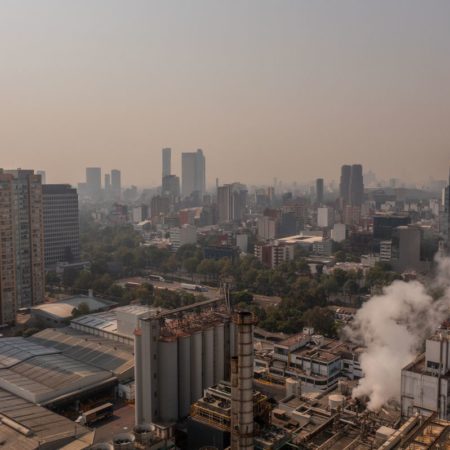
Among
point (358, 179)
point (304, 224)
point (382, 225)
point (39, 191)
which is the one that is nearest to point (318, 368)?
point (39, 191)

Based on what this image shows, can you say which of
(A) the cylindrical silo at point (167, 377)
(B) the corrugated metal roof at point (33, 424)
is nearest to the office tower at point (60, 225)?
(B) the corrugated metal roof at point (33, 424)

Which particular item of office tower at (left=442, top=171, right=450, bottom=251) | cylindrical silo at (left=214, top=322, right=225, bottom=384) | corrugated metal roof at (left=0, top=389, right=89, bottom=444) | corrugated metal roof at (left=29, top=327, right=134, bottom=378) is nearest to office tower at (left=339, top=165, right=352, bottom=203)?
office tower at (left=442, top=171, right=450, bottom=251)

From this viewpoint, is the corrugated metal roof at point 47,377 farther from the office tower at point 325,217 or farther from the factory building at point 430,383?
the office tower at point 325,217

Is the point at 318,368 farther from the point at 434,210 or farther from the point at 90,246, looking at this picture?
the point at 434,210

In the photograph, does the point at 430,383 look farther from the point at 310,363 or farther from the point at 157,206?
the point at 157,206

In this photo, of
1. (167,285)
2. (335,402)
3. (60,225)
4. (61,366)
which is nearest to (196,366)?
(335,402)

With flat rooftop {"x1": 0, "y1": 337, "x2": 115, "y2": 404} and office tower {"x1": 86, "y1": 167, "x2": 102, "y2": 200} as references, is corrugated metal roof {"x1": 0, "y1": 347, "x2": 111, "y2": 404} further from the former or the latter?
office tower {"x1": 86, "y1": 167, "x2": 102, "y2": 200}
